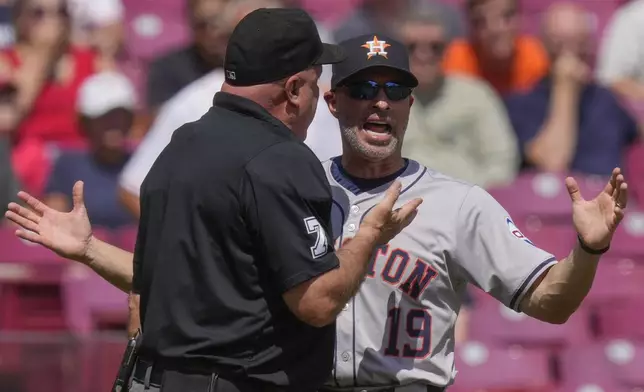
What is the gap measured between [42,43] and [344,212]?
4825mm

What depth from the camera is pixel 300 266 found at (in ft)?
10.6

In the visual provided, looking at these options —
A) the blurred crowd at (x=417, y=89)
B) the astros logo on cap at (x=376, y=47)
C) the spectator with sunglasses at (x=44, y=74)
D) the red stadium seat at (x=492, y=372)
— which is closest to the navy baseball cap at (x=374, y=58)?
the astros logo on cap at (x=376, y=47)

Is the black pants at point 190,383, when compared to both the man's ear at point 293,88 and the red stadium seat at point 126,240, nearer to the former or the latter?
the man's ear at point 293,88

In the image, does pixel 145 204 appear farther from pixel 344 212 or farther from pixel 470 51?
pixel 470 51

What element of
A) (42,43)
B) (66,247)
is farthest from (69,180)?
(66,247)

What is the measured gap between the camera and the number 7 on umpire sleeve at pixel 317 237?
327 centimetres

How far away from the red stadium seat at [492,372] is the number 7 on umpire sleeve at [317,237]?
10.1ft

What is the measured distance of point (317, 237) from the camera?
3.29 meters

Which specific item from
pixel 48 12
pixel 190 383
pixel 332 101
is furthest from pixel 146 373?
pixel 48 12

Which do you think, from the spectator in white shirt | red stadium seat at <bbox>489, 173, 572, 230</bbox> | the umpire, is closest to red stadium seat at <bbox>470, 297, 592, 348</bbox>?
red stadium seat at <bbox>489, 173, 572, 230</bbox>

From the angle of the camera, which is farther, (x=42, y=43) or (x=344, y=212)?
(x=42, y=43)

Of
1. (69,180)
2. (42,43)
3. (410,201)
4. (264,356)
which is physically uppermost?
(42,43)

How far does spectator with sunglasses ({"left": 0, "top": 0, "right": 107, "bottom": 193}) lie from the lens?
26.3 ft

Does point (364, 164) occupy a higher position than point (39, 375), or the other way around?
point (364, 164)
